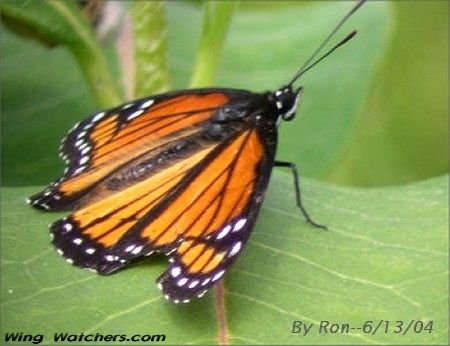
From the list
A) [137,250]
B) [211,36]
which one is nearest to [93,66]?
[211,36]

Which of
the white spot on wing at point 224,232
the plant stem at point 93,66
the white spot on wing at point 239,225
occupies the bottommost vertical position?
the white spot on wing at point 224,232

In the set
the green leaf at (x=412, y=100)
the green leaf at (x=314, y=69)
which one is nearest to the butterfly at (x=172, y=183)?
the green leaf at (x=314, y=69)

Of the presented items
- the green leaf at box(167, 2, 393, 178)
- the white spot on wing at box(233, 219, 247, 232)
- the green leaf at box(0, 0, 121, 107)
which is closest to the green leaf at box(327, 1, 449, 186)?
the green leaf at box(167, 2, 393, 178)

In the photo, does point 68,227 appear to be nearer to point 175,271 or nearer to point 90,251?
point 90,251

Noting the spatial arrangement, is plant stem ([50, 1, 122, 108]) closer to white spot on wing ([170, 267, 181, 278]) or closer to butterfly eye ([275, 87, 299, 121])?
butterfly eye ([275, 87, 299, 121])

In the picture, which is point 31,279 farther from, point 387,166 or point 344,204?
point 387,166

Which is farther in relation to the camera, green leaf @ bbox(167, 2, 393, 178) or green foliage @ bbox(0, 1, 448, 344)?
green leaf @ bbox(167, 2, 393, 178)

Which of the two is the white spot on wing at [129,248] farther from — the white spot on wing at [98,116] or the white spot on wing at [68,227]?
the white spot on wing at [98,116]

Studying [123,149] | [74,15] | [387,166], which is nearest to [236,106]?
[123,149]
